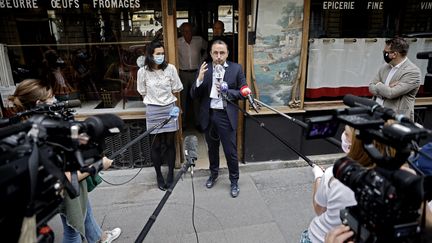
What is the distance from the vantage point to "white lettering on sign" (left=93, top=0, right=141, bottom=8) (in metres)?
3.89

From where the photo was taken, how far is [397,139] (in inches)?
38.3

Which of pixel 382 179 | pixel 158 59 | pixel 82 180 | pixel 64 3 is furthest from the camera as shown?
pixel 64 3

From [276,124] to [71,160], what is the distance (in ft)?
11.2

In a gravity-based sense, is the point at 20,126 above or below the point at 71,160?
above

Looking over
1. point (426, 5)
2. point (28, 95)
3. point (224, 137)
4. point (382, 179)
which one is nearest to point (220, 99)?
point (224, 137)

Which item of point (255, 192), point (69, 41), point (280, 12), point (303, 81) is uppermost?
point (280, 12)

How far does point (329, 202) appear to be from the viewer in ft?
5.17

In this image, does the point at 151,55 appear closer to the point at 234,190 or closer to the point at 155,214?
the point at 234,190

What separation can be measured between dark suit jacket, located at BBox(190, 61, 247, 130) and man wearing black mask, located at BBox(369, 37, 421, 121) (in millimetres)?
1618

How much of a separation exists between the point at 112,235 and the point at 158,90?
1653mm

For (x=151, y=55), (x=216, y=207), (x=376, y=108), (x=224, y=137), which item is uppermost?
(x=151, y=55)

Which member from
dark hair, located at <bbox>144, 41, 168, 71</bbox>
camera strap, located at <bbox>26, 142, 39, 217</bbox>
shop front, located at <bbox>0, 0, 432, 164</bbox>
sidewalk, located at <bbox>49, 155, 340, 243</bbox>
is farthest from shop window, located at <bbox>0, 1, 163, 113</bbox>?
camera strap, located at <bbox>26, 142, 39, 217</bbox>

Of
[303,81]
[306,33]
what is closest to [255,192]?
[303,81]

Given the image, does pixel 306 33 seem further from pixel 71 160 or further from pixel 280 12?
pixel 71 160
